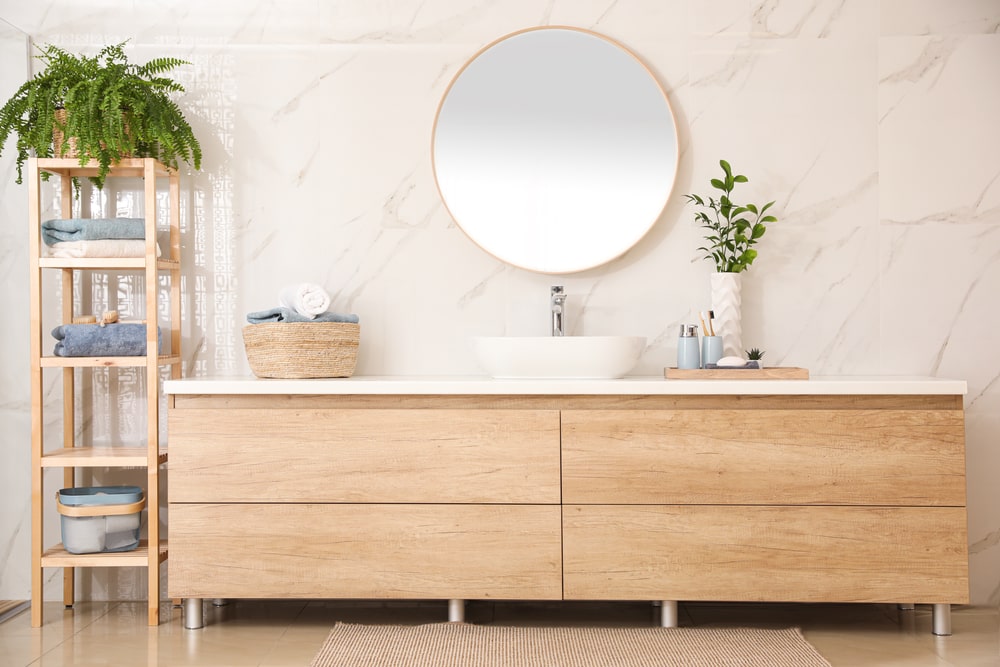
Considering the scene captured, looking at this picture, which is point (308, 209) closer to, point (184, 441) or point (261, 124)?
point (261, 124)

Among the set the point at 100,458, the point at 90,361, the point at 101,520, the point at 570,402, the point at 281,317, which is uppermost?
the point at 281,317

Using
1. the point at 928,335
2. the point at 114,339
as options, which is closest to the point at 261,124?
the point at 114,339

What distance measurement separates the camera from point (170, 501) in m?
2.20

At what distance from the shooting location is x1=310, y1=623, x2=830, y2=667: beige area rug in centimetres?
202

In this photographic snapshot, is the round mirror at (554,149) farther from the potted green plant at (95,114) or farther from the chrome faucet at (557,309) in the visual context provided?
the potted green plant at (95,114)

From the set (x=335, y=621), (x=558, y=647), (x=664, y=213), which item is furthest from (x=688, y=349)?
(x=335, y=621)

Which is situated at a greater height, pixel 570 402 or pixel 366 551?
pixel 570 402

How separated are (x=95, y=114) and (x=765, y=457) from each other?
2.01 meters

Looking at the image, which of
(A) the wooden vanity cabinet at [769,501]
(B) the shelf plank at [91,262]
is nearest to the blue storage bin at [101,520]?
(B) the shelf plank at [91,262]

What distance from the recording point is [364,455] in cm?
217

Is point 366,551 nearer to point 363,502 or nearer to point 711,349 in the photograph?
point 363,502

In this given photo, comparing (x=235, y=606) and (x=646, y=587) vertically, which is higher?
(x=646, y=587)

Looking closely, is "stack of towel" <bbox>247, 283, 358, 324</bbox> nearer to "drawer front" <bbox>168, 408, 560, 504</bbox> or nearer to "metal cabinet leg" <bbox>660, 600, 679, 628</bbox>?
"drawer front" <bbox>168, 408, 560, 504</bbox>

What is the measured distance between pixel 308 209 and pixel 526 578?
131 centimetres
